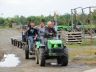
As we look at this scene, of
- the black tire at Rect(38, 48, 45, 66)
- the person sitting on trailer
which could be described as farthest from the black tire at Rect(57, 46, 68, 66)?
the person sitting on trailer

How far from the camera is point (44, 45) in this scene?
18.8 meters

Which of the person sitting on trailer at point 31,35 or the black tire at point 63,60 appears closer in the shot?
the black tire at point 63,60

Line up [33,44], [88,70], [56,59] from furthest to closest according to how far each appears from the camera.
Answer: [33,44], [56,59], [88,70]

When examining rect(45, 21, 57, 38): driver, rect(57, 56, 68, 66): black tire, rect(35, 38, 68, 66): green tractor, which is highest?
rect(45, 21, 57, 38): driver

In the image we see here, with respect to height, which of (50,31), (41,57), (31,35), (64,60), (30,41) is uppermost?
(50,31)

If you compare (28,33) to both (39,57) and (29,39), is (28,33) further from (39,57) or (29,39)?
(39,57)

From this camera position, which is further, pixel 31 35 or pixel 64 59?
pixel 31 35

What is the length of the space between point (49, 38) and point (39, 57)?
994 millimetres

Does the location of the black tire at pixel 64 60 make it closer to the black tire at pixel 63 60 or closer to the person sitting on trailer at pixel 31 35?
the black tire at pixel 63 60

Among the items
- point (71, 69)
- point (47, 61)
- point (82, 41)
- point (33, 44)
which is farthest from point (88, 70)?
point (82, 41)

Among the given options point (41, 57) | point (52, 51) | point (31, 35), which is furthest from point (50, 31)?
point (31, 35)

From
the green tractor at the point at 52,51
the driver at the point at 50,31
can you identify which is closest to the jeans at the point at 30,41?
the driver at the point at 50,31

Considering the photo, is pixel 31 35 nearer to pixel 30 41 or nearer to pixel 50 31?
pixel 30 41

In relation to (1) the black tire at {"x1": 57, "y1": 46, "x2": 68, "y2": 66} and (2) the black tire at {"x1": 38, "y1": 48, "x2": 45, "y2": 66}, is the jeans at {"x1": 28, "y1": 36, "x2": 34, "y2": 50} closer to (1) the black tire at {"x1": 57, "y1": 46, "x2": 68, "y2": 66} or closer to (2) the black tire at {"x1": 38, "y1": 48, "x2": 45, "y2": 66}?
(1) the black tire at {"x1": 57, "y1": 46, "x2": 68, "y2": 66}
